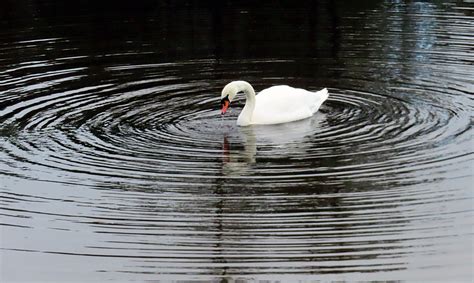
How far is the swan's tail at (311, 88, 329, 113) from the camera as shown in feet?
63.3

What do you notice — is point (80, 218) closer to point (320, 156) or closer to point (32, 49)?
point (320, 156)

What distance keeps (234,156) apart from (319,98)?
3271mm

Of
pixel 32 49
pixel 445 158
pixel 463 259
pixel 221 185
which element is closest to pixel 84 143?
pixel 221 185

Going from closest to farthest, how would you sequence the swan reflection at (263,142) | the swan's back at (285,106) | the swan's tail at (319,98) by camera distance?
the swan reflection at (263,142) < the swan's back at (285,106) < the swan's tail at (319,98)

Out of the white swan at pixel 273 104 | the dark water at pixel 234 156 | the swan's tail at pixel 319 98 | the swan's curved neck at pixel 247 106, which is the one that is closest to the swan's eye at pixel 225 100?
the white swan at pixel 273 104

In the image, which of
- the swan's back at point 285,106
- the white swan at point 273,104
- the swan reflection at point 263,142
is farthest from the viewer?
the swan's back at point 285,106

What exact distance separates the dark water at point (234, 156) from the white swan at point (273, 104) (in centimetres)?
25

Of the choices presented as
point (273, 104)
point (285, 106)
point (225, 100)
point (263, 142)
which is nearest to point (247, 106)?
point (225, 100)

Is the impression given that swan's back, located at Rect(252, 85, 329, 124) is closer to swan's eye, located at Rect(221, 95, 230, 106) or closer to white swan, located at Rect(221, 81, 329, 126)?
white swan, located at Rect(221, 81, 329, 126)

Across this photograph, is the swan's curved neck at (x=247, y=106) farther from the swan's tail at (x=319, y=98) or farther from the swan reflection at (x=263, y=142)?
the swan's tail at (x=319, y=98)

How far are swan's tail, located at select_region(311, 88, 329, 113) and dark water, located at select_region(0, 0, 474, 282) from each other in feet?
0.64

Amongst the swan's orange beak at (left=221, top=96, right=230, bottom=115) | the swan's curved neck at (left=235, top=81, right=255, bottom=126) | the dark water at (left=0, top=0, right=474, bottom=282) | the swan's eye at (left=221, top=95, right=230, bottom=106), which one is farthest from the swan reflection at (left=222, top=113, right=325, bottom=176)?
the swan's eye at (left=221, top=95, right=230, bottom=106)

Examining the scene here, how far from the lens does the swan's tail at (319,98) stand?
19297 millimetres

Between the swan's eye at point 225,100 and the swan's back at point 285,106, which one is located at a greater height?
the swan's eye at point 225,100
